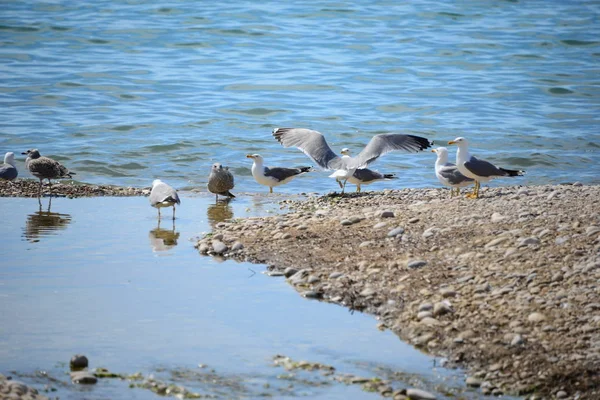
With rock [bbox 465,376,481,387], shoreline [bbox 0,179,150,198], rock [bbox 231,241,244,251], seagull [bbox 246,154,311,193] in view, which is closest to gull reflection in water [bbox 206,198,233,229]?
seagull [bbox 246,154,311,193]

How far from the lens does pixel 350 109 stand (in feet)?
73.1

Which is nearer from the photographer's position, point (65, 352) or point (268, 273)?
point (65, 352)

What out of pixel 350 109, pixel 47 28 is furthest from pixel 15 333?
pixel 47 28

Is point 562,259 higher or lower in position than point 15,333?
higher

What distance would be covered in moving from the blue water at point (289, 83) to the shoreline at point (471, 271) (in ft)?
16.4

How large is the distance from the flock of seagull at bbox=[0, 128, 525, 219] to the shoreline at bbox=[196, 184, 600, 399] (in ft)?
2.02

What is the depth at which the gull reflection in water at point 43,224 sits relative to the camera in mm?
10156

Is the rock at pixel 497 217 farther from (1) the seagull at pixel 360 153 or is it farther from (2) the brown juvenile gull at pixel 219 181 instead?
(2) the brown juvenile gull at pixel 219 181

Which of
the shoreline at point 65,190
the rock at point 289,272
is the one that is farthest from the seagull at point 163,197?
the rock at point 289,272

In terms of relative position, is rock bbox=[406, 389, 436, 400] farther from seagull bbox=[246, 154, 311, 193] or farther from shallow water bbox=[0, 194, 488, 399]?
seagull bbox=[246, 154, 311, 193]

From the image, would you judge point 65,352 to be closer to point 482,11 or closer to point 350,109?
point 350,109

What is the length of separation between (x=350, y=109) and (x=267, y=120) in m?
2.40

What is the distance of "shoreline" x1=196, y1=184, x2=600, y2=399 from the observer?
20.2ft

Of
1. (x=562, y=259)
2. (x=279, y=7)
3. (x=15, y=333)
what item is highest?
(x=279, y=7)
